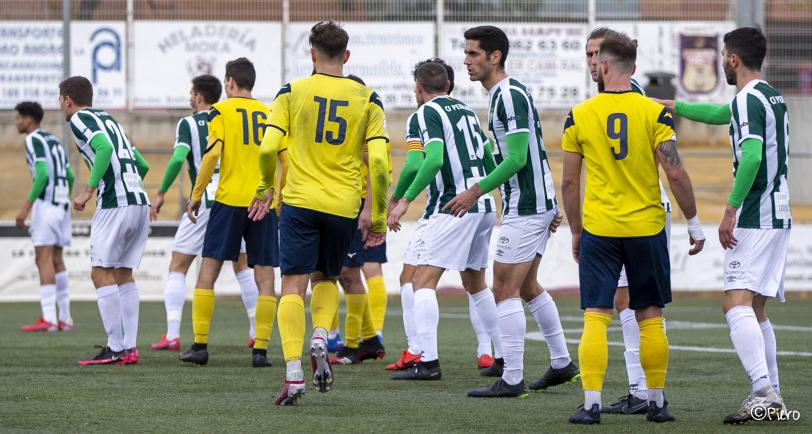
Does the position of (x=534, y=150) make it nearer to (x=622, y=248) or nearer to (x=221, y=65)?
(x=622, y=248)

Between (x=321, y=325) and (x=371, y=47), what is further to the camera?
(x=371, y=47)

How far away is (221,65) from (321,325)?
1698 centimetres

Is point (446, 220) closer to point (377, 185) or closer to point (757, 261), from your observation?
point (377, 185)

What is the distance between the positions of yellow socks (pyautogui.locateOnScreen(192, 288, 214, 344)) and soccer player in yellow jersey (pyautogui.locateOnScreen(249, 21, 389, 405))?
8.78 ft

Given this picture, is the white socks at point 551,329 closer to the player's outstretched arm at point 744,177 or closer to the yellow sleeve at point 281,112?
the player's outstretched arm at point 744,177

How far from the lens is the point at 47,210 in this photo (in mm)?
13938

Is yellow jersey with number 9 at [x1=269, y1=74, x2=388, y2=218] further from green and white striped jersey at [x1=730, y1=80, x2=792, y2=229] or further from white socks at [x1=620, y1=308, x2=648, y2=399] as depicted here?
green and white striped jersey at [x1=730, y1=80, x2=792, y2=229]

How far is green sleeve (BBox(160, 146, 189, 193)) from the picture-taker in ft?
34.6

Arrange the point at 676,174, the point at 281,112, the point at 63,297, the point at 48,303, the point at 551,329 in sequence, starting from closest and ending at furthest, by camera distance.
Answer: the point at 676,174
the point at 281,112
the point at 551,329
the point at 48,303
the point at 63,297

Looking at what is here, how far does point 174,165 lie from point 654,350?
5354 mm

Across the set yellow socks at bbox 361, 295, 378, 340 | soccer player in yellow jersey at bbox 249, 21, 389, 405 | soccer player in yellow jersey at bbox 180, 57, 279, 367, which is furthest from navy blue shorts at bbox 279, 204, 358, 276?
yellow socks at bbox 361, 295, 378, 340

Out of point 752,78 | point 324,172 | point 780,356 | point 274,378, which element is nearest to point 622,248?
point 752,78

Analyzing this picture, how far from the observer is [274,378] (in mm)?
8562

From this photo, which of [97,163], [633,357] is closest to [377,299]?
[97,163]
